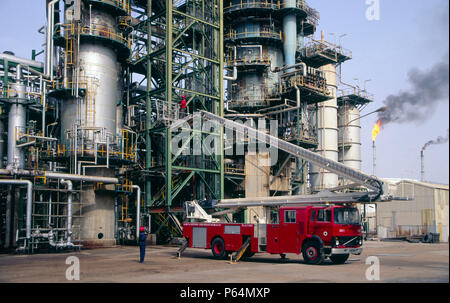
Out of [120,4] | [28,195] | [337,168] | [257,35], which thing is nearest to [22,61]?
[120,4]

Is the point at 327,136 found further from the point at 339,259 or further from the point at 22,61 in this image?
the point at 339,259

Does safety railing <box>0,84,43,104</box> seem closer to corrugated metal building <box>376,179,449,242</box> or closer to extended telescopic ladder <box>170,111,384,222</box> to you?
extended telescopic ladder <box>170,111,384,222</box>

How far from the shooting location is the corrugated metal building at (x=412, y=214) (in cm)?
4681

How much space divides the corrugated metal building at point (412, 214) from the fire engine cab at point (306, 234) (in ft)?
78.9

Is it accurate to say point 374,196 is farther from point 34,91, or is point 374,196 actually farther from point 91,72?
point 34,91

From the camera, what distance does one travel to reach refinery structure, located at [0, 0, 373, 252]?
34562 mm

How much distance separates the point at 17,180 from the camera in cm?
3028

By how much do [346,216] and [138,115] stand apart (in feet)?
88.0

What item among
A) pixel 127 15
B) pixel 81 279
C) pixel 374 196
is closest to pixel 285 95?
pixel 127 15

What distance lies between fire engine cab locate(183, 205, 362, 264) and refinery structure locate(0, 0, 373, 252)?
23.5ft

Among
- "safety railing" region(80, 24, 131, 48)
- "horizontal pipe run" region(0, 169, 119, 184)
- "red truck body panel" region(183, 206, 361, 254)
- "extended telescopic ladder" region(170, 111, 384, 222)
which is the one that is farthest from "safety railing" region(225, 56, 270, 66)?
"red truck body panel" region(183, 206, 361, 254)

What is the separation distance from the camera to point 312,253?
21.3m

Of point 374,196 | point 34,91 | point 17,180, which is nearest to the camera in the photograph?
point 374,196
